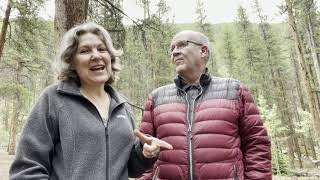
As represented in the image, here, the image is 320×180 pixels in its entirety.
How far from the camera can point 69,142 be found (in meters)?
2.12

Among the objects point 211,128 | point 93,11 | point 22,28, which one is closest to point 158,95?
point 211,128

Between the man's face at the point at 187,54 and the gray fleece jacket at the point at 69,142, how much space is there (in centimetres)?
112

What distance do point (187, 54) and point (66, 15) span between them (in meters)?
1.61

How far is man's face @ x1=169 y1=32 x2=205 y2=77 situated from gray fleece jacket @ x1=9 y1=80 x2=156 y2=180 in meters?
1.12

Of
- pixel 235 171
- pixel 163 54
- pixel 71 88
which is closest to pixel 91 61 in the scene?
pixel 71 88

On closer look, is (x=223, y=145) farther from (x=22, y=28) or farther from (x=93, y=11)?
(x=22, y=28)

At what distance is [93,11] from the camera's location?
5.71 m

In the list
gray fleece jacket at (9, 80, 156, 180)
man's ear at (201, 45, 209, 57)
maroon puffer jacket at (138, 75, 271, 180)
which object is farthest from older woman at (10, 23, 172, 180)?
man's ear at (201, 45, 209, 57)

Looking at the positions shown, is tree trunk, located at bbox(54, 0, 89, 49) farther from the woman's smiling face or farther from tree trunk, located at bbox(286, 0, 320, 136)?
tree trunk, located at bbox(286, 0, 320, 136)

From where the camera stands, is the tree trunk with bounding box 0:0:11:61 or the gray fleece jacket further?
the tree trunk with bounding box 0:0:11:61

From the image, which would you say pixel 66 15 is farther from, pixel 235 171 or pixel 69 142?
pixel 235 171

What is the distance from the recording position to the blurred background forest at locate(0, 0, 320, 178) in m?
5.66

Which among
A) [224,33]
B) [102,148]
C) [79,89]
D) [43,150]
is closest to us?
[43,150]

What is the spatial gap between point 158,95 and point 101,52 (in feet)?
3.51
